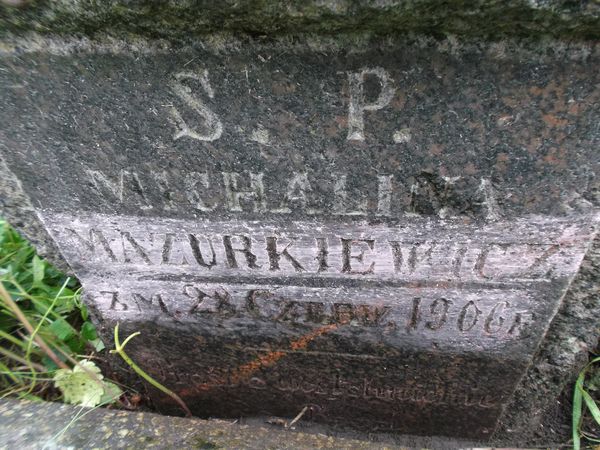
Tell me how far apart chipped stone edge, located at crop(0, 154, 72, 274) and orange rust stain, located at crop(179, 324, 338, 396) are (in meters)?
0.64

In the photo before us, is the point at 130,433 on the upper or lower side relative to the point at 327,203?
lower

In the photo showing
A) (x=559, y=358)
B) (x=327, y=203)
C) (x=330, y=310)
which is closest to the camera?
(x=327, y=203)

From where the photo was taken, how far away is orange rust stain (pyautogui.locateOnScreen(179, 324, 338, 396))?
4.31ft

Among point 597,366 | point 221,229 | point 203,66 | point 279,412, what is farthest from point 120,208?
point 597,366

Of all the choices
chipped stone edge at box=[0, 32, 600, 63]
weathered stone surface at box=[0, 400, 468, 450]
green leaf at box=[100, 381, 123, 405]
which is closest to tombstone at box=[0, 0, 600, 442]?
chipped stone edge at box=[0, 32, 600, 63]

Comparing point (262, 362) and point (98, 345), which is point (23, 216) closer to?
point (98, 345)

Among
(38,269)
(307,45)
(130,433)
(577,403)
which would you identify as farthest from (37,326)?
(577,403)

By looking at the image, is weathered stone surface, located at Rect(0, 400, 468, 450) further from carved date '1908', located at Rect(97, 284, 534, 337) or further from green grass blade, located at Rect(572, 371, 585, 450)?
green grass blade, located at Rect(572, 371, 585, 450)

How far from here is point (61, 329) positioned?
1.48 meters

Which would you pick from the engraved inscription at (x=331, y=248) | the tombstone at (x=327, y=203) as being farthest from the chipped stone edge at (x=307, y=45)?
the engraved inscription at (x=331, y=248)

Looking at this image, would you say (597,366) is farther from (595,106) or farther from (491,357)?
(595,106)

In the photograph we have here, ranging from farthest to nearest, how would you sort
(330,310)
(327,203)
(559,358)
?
(559,358)
(330,310)
(327,203)

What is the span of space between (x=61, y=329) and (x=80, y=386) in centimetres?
21

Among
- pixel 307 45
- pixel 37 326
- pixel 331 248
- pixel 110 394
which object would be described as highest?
pixel 307 45
